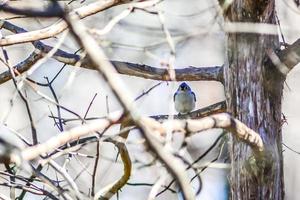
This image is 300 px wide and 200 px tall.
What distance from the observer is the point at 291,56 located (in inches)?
76.5

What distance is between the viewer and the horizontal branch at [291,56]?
1931 millimetres

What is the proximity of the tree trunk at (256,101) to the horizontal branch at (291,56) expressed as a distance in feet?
0.17

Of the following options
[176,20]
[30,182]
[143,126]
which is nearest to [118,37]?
[176,20]

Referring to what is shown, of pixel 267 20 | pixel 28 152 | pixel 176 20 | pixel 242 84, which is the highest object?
pixel 176 20

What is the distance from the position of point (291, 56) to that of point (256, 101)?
0.20 meters

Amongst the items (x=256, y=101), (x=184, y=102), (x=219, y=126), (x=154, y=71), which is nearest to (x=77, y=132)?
(x=219, y=126)

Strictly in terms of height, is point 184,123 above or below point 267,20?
below

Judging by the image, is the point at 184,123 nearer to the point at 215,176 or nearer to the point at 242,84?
the point at 242,84

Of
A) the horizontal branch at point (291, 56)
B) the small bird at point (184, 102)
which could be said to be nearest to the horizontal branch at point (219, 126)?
the horizontal branch at point (291, 56)

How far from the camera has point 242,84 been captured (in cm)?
206

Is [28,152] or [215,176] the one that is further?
[215,176]

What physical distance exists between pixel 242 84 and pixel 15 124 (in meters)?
2.10

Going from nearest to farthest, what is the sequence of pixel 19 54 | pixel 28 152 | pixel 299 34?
pixel 28 152 < pixel 299 34 < pixel 19 54

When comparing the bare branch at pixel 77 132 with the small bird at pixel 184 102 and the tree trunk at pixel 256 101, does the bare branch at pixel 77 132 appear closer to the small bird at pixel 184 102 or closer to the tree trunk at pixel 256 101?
the tree trunk at pixel 256 101
